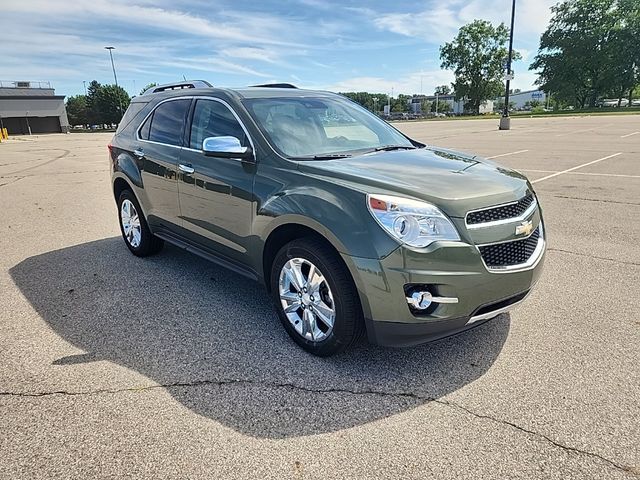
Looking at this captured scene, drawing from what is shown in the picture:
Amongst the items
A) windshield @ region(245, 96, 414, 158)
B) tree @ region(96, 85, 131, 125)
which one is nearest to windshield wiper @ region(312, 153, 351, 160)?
windshield @ region(245, 96, 414, 158)

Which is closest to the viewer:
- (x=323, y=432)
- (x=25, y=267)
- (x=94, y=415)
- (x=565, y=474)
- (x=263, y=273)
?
(x=565, y=474)

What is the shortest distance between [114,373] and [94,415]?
0.44 m

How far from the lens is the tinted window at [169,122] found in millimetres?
4516

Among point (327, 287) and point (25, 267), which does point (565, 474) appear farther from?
point (25, 267)

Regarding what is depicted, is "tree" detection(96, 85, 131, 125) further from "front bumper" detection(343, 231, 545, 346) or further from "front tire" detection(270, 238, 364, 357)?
"front bumper" detection(343, 231, 545, 346)

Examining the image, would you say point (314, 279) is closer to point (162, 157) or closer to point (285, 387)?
point (285, 387)

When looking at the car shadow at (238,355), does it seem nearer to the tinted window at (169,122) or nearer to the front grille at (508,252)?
the front grille at (508,252)

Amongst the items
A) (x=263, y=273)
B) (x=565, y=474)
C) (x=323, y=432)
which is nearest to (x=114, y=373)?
(x=263, y=273)

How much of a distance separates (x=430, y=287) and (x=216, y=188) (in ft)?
6.58

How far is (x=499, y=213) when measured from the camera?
291 cm

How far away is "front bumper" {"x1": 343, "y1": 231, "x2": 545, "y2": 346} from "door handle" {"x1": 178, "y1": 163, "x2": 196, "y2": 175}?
1992mm

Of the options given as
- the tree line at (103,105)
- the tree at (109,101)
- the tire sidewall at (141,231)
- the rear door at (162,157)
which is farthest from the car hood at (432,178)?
the tree at (109,101)

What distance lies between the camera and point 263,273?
11.7 feet

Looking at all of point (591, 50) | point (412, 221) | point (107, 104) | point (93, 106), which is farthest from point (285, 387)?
point (93, 106)
